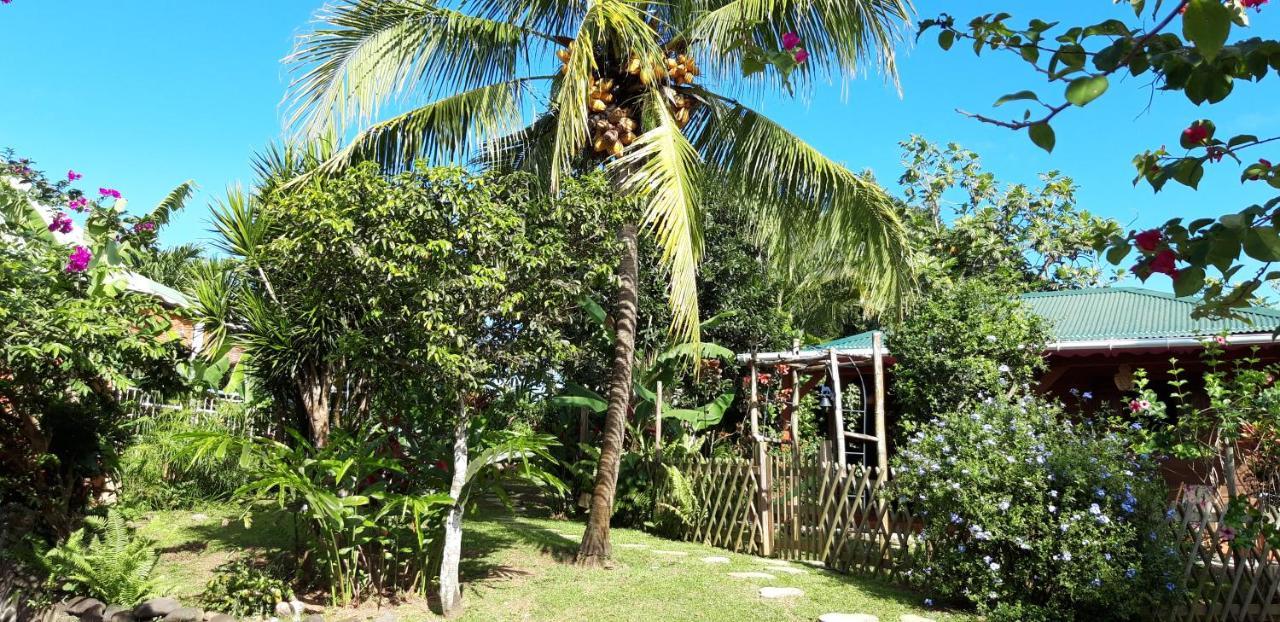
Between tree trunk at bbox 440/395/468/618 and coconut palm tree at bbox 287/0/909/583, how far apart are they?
5.65ft

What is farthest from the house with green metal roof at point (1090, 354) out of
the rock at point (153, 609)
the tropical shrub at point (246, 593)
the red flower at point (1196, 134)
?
the red flower at point (1196, 134)

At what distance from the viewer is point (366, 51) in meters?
8.12

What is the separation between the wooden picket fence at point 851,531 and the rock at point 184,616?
5.49 m

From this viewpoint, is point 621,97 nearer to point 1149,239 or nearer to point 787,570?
point 787,570

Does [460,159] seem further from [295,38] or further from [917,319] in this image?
[917,319]

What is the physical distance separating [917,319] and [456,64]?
6.25 metres

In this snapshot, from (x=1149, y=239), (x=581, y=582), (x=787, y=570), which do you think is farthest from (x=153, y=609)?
(x=1149, y=239)

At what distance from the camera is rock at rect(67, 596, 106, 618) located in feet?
20.3

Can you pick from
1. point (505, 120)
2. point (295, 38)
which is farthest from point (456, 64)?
point (295, 38)

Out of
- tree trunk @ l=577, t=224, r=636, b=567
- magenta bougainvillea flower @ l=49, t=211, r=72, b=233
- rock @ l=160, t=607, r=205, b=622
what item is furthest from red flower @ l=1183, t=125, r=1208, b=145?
magenta bougainvillea flower @ l=49, t=211, r=72, b=233

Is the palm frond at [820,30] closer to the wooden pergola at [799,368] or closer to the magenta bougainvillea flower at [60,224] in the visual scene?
the wooden pergola at [799,368]

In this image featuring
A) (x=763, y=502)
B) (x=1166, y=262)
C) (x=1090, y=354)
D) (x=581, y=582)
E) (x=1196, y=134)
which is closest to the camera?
(x=1166, y=262)

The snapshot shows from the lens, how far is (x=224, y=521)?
387 inches

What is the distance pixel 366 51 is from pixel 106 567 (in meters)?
5.13
